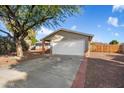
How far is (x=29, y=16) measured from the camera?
Result: 1648cm

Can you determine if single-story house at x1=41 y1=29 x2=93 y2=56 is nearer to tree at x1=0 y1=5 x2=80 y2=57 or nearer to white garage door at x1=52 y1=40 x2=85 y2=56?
white garage door at x1=52 y1=40 x2=85 y2=56

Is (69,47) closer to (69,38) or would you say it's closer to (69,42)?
(69,42)

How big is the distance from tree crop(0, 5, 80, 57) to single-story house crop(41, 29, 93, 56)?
133 inches

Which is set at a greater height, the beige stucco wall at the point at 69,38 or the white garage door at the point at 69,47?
the beige stucco wall at the point at 69,38

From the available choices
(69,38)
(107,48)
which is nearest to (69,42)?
(69,38)

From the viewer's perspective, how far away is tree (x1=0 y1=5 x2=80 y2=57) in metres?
16.1

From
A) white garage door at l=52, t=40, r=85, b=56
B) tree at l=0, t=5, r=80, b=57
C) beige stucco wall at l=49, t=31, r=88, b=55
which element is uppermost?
tree at l=0, t=5, r=80, b=57

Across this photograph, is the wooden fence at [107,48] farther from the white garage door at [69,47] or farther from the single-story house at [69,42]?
the white garage door at [69,47]

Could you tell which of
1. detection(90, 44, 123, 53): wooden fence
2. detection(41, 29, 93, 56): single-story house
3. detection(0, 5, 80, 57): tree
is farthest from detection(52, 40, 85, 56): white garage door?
detection(90, 44, 123, 53): wooden fence

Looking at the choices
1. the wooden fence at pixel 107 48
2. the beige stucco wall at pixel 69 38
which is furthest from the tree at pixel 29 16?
the wooden fence at pixel 107 48

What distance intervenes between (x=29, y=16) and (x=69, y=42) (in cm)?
616

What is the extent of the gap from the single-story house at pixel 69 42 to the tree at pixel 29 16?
3375mm

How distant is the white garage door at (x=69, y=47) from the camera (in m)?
19.9

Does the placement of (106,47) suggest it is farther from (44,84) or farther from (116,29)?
(44,84)
